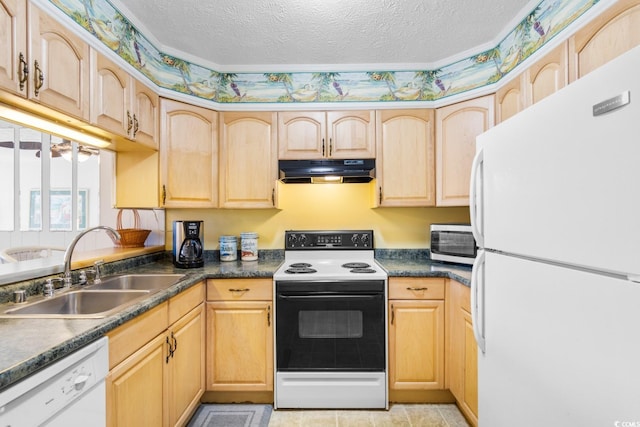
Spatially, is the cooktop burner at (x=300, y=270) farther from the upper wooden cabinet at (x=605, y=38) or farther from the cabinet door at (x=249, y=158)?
the upper wooden cabinet at (x=605, y=38)

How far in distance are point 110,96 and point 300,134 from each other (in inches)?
47.5

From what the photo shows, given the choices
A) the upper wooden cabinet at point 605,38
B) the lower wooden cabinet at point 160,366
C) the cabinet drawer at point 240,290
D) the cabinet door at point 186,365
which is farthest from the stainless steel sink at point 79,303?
the upper wooden cabinet at point 605,38

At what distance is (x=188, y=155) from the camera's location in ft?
7.26

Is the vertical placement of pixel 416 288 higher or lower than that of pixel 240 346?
higher

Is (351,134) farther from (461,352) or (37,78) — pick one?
(37,78)

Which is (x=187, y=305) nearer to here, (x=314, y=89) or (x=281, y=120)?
(x=281, y=120)

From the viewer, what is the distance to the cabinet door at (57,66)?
120 cm

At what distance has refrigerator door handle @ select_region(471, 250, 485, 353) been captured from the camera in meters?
1.28

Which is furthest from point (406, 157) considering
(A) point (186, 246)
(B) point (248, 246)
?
(A) point (186, 246)

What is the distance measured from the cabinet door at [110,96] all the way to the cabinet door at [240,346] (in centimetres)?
122

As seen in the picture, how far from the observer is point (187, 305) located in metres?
1.74

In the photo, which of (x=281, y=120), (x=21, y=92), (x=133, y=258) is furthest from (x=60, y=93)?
(x=281, y=120)

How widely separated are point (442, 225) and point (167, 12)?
2.28m

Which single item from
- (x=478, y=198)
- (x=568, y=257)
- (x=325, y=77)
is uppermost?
(x=325, y=77)
